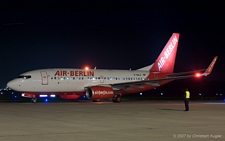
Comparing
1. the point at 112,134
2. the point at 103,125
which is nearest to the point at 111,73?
the point at 103,125

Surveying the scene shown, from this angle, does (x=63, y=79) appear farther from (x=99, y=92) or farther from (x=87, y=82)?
(x=99, y=92)

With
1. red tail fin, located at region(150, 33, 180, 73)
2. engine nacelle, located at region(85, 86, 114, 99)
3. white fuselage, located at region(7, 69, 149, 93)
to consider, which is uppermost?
red tail fin, located at region(150, 33, 180, 73)

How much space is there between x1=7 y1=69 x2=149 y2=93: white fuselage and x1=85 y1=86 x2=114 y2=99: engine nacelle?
170 cm

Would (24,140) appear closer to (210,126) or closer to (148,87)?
(210,126)

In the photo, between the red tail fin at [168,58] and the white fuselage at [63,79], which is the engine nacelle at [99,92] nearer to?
the white fuselage at [63,79]

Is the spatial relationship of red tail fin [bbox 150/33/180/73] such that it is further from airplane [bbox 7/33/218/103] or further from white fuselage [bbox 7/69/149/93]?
white fuselage [bbox 7/69/149/93]

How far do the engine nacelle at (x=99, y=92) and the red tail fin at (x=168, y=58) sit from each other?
9.48 meters

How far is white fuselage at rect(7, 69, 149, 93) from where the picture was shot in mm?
39844

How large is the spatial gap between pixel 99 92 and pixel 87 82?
3199 millimetres

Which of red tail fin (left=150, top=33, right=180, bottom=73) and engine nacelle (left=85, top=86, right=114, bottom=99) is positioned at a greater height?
red tail fin (left=150, top=33, right=180, bottom=73)

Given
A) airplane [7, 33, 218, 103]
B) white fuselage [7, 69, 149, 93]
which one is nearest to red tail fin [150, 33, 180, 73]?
airplane [7, 33, 218, 103]

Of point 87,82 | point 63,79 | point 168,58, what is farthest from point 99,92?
point 168,58

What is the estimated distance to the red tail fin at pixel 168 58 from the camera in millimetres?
48688

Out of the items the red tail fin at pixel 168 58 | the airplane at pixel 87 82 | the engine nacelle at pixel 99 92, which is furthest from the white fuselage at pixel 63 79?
the red tail fin at pixel 168 58
